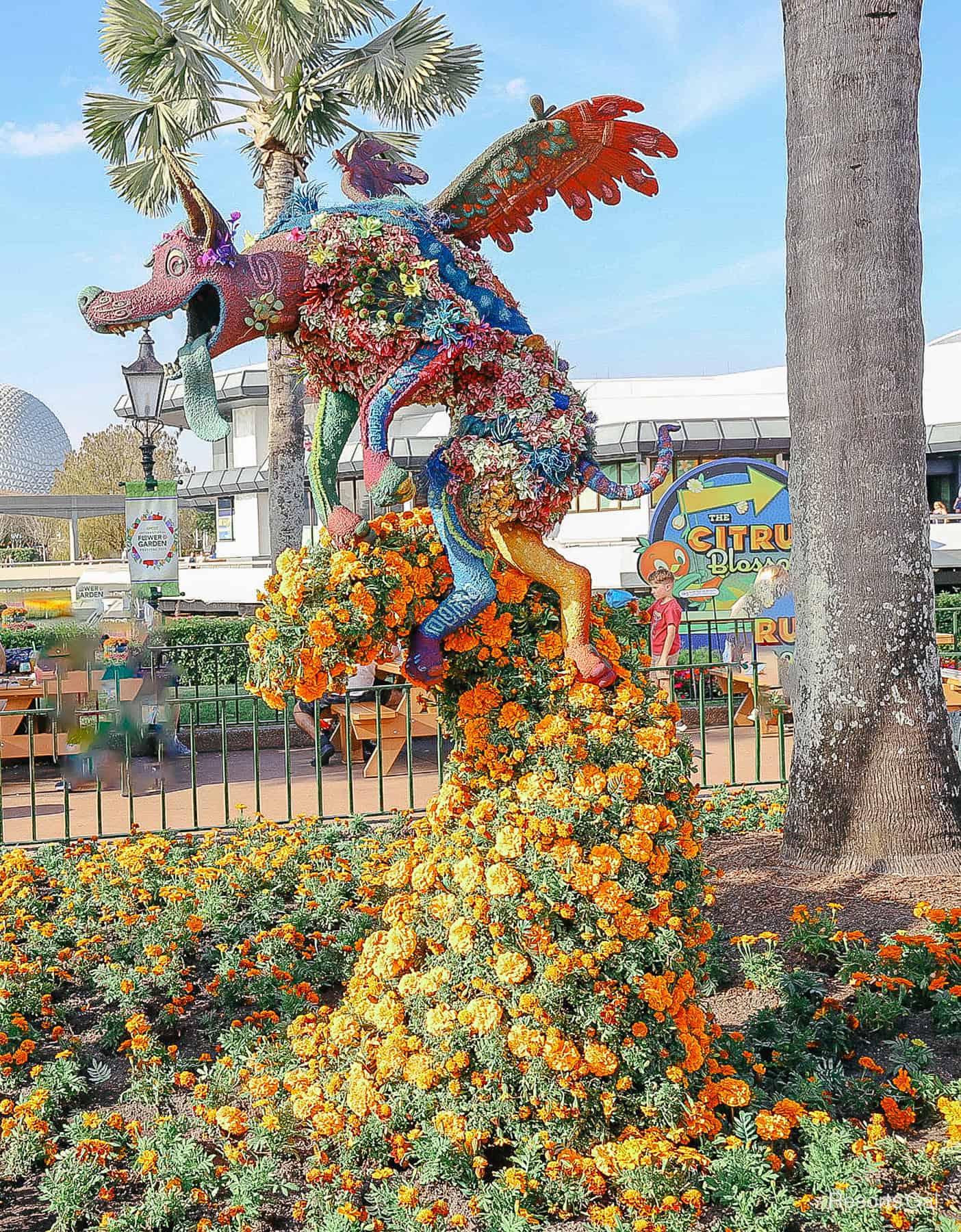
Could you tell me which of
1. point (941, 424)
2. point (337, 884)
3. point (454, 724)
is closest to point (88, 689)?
point (337, 884)

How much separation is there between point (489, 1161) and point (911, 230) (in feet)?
14.6

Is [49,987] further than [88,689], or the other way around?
[88,689]

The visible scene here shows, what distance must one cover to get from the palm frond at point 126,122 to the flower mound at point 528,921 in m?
10.8

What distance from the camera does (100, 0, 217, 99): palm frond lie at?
1216 cm

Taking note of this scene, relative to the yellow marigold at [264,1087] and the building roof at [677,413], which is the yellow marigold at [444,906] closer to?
the yellow marigold at [264,1087]

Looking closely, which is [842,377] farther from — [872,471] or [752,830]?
[752,830]

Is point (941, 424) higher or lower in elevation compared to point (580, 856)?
higher

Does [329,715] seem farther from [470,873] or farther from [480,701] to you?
[470,873]

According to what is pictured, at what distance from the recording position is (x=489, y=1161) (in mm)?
3080

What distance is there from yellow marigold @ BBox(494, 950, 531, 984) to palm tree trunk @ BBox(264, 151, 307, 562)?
931 centimetres

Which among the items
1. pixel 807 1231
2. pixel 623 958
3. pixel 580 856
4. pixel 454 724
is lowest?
pixel 807 1231

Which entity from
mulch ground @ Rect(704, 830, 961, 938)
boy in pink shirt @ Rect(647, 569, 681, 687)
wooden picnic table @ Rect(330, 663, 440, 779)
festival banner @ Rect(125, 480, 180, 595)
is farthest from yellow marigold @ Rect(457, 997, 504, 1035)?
festival banner @ Rect(125, 480, 180, 595)

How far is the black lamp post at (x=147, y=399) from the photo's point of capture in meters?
10.8

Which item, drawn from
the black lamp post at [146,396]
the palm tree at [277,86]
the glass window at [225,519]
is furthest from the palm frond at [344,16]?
the glass window at [225,519]
